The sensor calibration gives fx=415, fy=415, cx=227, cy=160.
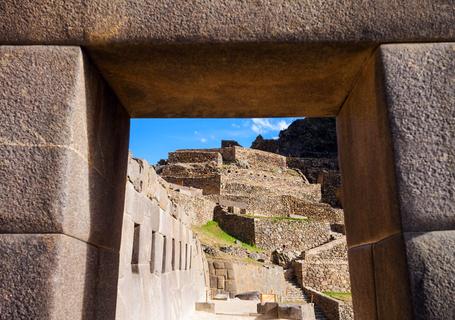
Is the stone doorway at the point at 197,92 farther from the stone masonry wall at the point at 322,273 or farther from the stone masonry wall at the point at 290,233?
the stone masonry wall at the point at 290,233

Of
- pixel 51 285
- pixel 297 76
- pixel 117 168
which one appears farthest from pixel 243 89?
pixel 51 285

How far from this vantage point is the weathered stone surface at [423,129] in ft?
6.18

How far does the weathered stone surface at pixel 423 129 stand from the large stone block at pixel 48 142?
153 centimetres

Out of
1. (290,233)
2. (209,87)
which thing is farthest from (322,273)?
(209,87)

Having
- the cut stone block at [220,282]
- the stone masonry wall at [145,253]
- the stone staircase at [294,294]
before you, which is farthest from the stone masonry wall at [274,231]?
the stone masonry wall at [145,253]

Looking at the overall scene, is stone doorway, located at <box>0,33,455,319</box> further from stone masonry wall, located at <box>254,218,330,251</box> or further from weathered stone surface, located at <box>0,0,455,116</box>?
stone masonry wall, located at <box>254,218,330,251</box>

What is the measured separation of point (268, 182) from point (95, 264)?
44.8 m

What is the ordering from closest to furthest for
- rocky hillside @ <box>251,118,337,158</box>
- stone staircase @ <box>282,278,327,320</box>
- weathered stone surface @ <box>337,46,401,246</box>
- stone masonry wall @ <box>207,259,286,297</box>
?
1. weathered stone surface @ <box>337,46,401,246</box>
2. stone masonry wall @ <box>207,259,286,297</box>
3. stone staircase @ <box>282,278,327,320</box>
4. rocky hillside @ <box>251,118,337,158</box>

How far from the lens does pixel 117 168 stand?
2756mm

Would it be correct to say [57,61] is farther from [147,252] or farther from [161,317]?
[161,317]

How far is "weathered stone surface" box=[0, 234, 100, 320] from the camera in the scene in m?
1.79

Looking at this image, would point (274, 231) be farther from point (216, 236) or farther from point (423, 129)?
point (423, 129)

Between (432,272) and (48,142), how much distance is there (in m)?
1.84

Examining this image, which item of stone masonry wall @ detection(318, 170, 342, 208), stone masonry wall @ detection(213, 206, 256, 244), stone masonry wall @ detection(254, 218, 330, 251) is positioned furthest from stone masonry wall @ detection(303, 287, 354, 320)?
stone masonry wall @ detection(318, 170, 342, 208)
